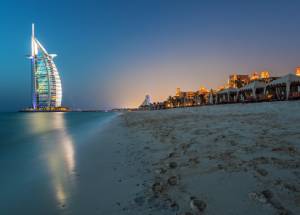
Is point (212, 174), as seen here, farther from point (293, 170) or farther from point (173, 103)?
point (173, 103)

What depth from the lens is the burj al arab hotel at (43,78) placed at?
130000 mm

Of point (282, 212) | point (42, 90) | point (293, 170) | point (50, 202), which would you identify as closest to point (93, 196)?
point (50, 202)

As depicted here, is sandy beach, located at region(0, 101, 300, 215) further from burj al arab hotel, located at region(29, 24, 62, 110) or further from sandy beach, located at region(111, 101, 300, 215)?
burj al arab hotel, located at region(29, 24, 62, 110)

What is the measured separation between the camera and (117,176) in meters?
3.57

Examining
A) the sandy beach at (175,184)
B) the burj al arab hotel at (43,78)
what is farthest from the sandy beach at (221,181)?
the burj al arab hotel at (43,78)

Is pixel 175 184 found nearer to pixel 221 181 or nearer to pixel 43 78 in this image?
pixel 221 181

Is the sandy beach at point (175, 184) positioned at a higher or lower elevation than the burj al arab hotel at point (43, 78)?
lower

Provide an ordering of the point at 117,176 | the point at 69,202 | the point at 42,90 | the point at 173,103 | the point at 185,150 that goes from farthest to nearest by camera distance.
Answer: the point at 42,90, the point at 173,103, the point at 185,150, the point at 117,176, the point at 69,202

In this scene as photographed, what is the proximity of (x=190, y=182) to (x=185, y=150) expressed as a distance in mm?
1886

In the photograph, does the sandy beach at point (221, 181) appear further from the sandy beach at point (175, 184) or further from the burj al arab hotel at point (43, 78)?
the burj al arab hotel at point (43, 78)

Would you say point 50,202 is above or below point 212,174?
below

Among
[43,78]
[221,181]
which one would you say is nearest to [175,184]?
[221,181]

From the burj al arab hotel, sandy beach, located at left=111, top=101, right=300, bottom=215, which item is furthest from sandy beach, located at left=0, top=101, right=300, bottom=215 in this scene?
the burj al arab hotel

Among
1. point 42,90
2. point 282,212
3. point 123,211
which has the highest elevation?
point 42,90
